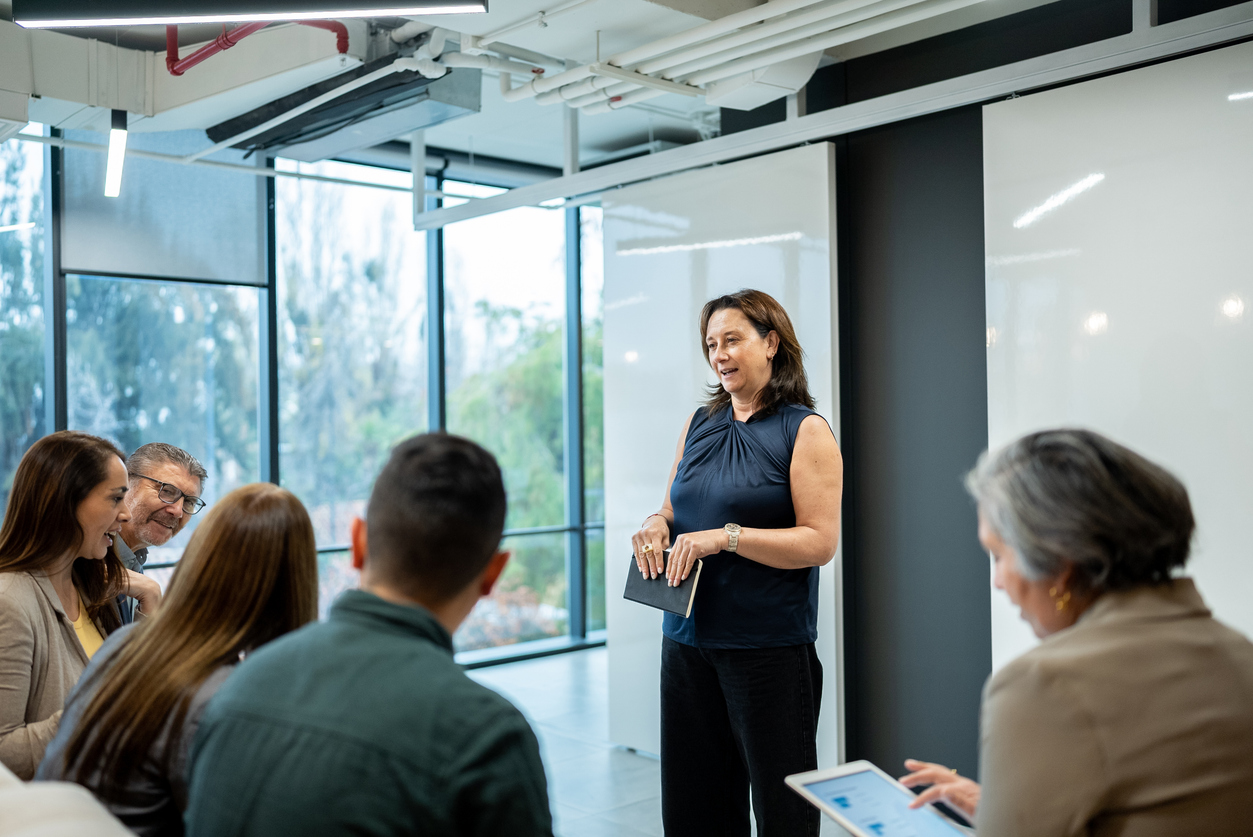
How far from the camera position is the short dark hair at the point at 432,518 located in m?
1.23

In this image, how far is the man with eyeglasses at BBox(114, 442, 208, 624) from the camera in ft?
9.05

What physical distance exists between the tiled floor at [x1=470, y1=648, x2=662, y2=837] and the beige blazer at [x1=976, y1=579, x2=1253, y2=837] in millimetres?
2676

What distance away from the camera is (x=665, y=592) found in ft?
8.64

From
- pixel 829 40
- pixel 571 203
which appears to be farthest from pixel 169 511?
pixel 571 203

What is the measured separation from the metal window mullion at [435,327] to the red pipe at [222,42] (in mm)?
2411

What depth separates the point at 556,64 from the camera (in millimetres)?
4109

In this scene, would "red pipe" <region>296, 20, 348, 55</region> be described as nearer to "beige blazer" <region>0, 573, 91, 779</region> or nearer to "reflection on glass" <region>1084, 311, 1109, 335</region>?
"beige blazer" <region>0, 573, 91, 779</region>

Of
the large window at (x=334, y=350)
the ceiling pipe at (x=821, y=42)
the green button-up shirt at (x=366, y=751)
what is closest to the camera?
the green button-up shirt at (x=366, y=751)

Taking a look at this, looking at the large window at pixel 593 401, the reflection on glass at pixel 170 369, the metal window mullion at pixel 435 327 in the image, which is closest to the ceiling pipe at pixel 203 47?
the reflection on glass at pixel 170 369

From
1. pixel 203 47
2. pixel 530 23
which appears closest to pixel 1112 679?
pixel 530 23

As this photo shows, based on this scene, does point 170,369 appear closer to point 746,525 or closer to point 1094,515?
point 746,525

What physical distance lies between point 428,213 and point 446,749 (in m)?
4.72

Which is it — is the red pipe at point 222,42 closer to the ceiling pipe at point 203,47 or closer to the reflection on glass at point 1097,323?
the ceiling pipe at point 203,47

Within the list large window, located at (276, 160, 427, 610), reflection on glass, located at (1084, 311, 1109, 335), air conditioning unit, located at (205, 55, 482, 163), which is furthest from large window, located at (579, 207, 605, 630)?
reflection on glass, located at (1084, 311, 1109, 335)
